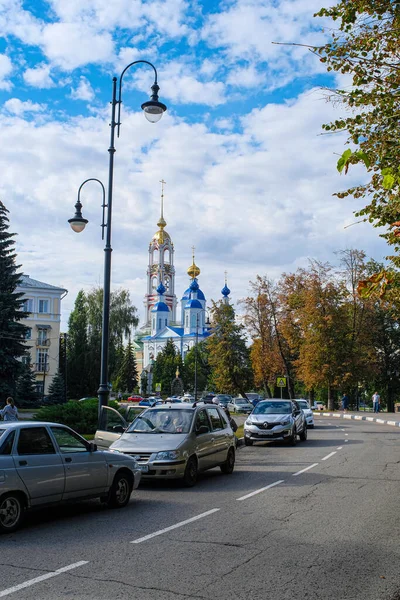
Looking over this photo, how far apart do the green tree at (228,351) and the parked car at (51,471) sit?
5361 centimetres

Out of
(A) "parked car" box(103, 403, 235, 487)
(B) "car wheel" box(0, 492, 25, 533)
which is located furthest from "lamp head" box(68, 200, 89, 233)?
(B) "car wheel" box(0, 492, 25, 533)

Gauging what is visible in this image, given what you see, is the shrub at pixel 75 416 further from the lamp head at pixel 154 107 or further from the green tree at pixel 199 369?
the green tree at pixel 199 369

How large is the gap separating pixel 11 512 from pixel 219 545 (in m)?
2.65

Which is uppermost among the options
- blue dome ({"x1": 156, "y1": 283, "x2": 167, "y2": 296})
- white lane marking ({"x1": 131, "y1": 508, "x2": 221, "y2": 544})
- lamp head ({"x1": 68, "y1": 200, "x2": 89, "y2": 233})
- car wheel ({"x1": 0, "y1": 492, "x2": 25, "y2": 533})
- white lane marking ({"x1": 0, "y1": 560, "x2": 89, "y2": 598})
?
blue dome ({"x1": 156, "y1": 283, "x2": 167, "y2": 296})

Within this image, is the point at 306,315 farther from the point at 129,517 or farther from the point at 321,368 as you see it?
the point at 129,517

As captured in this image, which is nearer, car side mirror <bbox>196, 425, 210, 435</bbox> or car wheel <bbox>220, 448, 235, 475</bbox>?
car side mirror <bbox>196, 425, 210, 435</bbox>

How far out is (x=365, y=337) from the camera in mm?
57812

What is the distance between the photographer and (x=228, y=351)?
63.5 meters

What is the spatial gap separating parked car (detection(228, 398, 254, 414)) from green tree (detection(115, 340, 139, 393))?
1728 inches

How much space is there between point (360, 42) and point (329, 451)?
1286 cm

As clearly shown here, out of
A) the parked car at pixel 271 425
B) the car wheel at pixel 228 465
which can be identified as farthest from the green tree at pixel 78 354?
the car wheel at pixel 228 465

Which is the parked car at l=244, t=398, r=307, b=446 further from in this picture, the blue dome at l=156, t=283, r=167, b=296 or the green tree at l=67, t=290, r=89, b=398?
the blue dome at l=156, t=283, r=167, b=296

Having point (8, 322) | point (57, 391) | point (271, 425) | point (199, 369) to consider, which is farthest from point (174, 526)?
point (199, 369)

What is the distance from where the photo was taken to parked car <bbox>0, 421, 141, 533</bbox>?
26.1 feet
